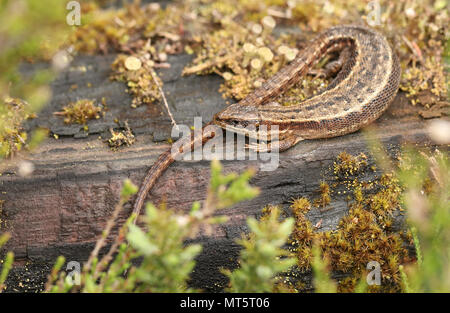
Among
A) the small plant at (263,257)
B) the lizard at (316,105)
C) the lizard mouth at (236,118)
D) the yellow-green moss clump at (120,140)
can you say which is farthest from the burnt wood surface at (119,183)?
the small plant at (263,257)

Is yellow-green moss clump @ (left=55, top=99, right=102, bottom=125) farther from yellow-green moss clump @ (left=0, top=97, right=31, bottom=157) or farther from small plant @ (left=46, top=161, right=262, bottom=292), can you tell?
small plant @ (left=46, top=161, right=262, bottom=292)

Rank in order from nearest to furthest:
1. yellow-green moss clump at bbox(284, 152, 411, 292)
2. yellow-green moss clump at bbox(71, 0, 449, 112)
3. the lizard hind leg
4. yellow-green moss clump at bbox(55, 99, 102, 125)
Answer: yellow-green moss clump at bbox(284, 152, 411, 292)
the lizard hind leg
yellow-green moss clump at bbox(55, 99, 102, 125)
yellow-green moss clump at bbox(71, 0, 449, 112)

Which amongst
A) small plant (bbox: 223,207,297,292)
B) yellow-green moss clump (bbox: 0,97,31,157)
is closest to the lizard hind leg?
small plant (bbox: 223,207,297,292)

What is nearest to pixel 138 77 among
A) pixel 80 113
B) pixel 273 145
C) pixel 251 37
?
pixel 80 113

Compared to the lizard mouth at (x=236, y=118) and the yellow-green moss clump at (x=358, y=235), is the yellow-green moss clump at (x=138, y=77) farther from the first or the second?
the yellow-green moss clump at (x=358, y=235)

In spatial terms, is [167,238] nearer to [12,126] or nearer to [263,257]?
[263,257]

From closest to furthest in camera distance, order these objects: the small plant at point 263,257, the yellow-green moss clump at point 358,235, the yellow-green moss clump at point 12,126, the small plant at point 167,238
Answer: the small plant at point 167,238 < the small plant at point 263,257 < the yellow-green moss clump at point 358,235 < the yellow-green moss clump at point 12,126
